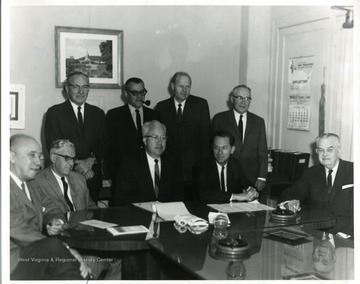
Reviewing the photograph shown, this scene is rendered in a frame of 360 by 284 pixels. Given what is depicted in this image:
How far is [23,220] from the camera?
226 centimetres

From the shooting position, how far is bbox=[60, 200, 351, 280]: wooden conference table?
6.19ft

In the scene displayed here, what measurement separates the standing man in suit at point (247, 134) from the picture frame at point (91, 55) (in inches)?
50.9

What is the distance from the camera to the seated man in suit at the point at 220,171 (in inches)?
135

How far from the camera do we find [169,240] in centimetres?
218

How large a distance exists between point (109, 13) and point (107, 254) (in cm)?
304

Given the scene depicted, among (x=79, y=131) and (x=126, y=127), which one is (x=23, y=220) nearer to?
(x=79, y=131)

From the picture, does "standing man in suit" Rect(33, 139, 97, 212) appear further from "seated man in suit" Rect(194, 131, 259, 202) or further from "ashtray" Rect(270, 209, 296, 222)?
"ashtray" Rect(270, 209, 296, 222)

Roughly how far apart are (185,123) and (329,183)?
5.27 feet

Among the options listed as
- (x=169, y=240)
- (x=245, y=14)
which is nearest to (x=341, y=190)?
(x=169, y=240)

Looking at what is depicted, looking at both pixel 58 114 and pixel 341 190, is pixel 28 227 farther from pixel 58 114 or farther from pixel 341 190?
pixel 341 190

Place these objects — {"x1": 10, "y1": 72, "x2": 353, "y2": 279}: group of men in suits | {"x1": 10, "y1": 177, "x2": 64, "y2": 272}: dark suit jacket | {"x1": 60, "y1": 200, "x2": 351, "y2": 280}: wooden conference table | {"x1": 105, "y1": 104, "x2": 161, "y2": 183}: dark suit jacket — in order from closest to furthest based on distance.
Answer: {"x1": 60, "y1": 200, "x2": 351, "y2": 280}: wooden conference table
{"x1": 10, "y1": 177, "x2": 64, "y2": 272}: dark suit jacket
{"x1": 10, "y1": 72, "x2": 353, "y2": 279}: group of men in suits
{"x1": 105, "y1": 104, "x2": 161, "y2": 183}: dark suit jacket

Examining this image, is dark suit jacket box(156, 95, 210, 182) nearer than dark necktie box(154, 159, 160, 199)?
No

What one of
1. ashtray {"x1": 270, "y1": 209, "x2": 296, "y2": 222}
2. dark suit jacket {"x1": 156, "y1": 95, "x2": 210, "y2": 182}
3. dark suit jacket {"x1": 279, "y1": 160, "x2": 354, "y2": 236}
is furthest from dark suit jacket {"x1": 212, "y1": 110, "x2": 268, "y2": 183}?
ashtray {"x1": 270, "y1": 209, "x2": 296, "y2": 222}

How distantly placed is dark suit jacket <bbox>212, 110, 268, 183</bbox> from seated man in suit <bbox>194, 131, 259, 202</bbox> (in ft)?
1.79
